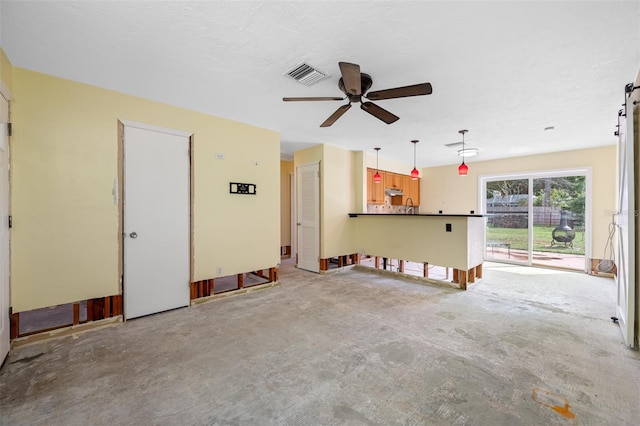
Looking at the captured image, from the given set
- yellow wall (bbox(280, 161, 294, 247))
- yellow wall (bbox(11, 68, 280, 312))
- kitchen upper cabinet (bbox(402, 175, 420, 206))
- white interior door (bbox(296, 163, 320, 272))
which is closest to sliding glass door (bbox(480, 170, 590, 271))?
kitchen upper cabinet (bbox(402, 175, 420, 206))

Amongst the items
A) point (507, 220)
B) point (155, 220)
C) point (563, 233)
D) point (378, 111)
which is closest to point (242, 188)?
point (155, 220)

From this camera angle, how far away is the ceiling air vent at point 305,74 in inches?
97.5

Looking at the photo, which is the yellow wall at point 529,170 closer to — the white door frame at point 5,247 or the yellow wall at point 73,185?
the yellow wall at point 73,185

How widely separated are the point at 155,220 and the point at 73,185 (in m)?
0.85

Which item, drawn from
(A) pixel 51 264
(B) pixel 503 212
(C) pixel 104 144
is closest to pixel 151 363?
(A) pixel 51 264

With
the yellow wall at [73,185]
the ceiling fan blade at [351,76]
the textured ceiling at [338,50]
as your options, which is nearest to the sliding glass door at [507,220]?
the textured ceiling at [338,50]

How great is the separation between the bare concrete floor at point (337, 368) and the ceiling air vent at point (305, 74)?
106 inches

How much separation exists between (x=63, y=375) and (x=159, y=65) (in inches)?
111

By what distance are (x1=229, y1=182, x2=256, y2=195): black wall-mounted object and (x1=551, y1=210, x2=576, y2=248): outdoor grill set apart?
21.9 ft

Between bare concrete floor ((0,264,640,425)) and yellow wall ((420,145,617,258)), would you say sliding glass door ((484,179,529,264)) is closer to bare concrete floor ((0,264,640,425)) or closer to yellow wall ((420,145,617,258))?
yellow wall ((420,145,617,258))

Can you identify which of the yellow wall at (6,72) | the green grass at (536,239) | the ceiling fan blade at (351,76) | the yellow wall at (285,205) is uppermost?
the yellow wall at (6,72)

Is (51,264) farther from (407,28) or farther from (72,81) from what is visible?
(407,28)

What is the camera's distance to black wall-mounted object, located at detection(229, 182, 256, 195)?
3930 mm

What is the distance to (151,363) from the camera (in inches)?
86.5
